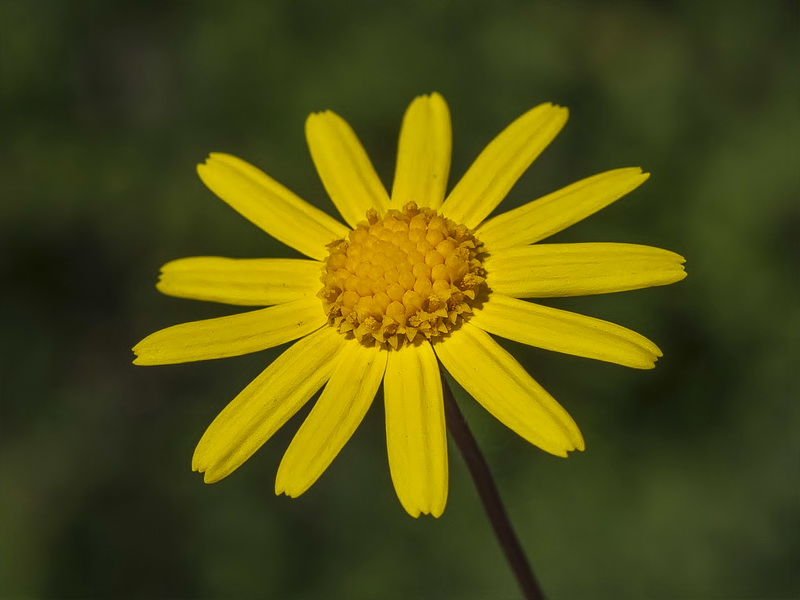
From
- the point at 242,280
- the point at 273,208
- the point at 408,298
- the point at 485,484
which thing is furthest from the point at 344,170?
the point at 485,484

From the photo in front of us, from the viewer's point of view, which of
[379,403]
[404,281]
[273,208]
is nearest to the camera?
[404,281]

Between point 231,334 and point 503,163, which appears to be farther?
point 503,163

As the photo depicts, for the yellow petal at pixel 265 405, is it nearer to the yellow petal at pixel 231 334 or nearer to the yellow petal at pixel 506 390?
the yellow petal at pixel 231 334

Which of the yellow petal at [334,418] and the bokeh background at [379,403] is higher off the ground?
the bokeh background at [379,403]

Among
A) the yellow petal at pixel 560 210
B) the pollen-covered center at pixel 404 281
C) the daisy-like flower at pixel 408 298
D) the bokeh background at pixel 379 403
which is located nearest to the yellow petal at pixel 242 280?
the daisy-like flower at pixel 408 298

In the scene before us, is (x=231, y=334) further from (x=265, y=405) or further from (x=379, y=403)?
(x=379, y=403)

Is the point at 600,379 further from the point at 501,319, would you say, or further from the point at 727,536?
the point at 501,319

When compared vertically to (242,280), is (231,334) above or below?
below
